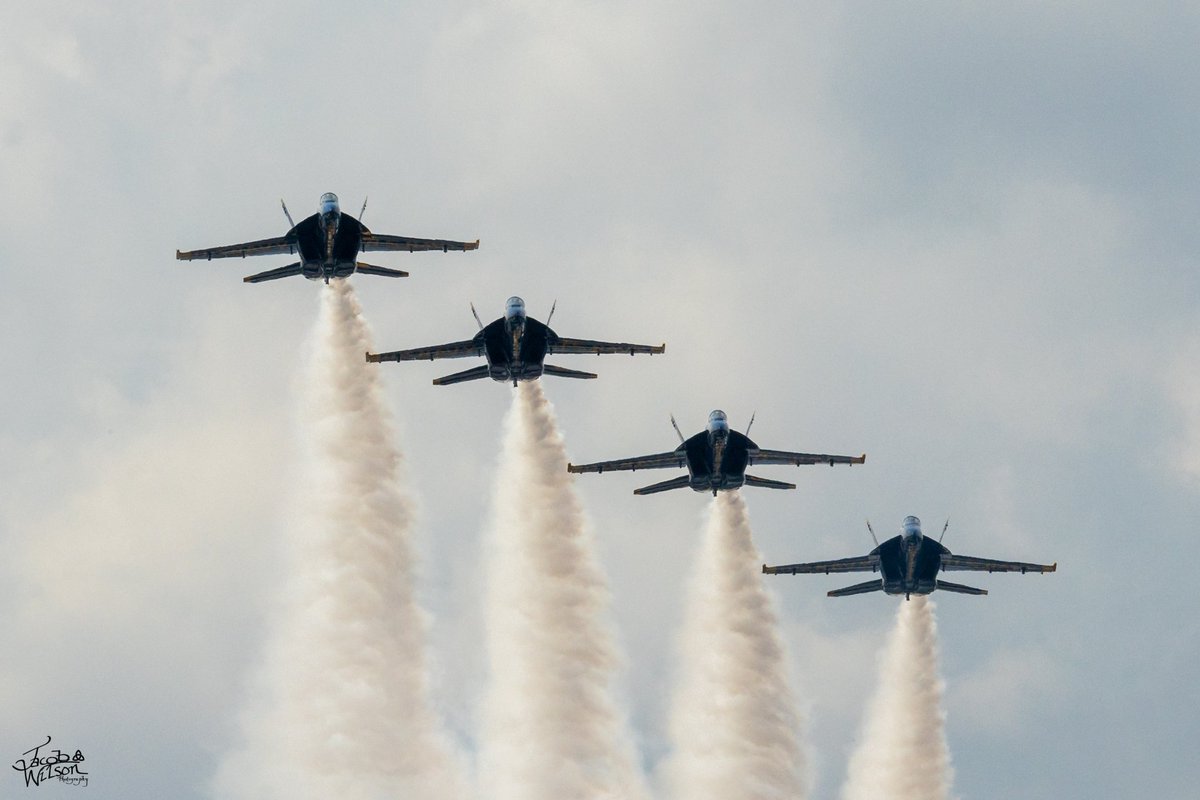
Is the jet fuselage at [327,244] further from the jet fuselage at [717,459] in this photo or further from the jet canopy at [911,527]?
the jet canopy at [911,527]

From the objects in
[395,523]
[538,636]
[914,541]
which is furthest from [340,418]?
[914,541]

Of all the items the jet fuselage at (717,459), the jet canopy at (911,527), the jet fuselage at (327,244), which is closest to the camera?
the jet fuselage at (327,244)

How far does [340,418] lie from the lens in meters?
197

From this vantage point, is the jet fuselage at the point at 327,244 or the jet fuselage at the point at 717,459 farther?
the jet fuselage at the point at 717,459

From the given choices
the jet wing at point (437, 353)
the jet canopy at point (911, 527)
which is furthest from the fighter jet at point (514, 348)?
the jet canopy at point (911, 527)

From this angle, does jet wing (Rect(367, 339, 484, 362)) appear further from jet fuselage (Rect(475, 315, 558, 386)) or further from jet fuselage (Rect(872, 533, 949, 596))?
jet fuselage (Rect(872, 533, 949, 596))

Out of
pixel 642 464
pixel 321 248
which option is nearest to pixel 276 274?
pixel 321 248

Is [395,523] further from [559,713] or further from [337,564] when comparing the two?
[559,713]

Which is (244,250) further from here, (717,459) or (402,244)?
(717,459)

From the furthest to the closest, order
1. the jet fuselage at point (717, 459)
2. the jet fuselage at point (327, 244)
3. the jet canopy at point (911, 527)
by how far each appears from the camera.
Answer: the jet canopy at point (911, 527)
the jet fuselage at point (717, 459)
the jet fuselage at point (327, 244)

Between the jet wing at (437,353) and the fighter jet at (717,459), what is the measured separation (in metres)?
15.3

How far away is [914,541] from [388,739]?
38856 mm

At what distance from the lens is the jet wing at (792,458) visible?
193m

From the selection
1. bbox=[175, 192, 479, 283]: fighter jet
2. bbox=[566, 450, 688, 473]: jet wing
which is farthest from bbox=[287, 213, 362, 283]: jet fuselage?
bbox=[566, 450, 688, 473]: jet wing
